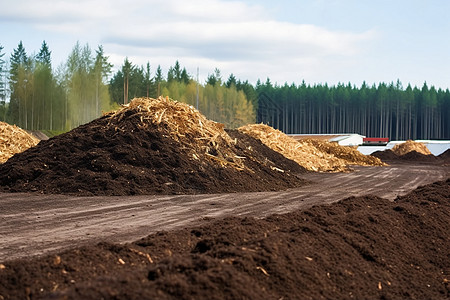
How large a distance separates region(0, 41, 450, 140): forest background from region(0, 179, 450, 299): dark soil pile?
145ft

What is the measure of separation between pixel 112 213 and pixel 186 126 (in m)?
7.29

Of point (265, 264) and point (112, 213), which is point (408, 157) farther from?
point (265, 264)

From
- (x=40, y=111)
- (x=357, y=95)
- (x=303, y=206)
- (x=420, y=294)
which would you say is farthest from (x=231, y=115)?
(x=420, y=294)

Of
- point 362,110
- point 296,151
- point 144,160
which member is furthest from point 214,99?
point 144,160

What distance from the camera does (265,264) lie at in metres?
4.93

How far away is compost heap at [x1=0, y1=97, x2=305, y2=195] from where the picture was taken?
1386 centimetres

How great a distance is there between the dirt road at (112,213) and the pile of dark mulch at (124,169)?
29.9 inches

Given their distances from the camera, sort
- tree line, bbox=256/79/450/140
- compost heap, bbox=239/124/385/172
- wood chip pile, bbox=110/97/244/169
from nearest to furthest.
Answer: wood chip pile, bbox=110/97/244/169 < compost heap, bbox=239/124/385/172 < tree line, bbox=256/79/450/140

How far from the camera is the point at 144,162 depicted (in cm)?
1494

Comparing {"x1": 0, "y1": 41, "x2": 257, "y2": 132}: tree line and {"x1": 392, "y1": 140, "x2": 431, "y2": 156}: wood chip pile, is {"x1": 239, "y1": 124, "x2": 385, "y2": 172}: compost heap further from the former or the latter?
{"x1": 0, "y1": 41, "x2": 257, "y2": 132}: tree line

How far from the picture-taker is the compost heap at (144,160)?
45.5 feet

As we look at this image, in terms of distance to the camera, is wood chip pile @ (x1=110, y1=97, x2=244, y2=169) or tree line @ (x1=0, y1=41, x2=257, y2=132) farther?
tree line @ (x1=0, y1=41, x2=257, y2=132)

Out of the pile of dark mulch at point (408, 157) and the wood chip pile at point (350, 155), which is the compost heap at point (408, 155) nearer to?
the pile of dark mulch at point (408, 157)

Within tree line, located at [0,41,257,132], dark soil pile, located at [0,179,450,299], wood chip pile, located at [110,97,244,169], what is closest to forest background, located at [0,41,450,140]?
tree line, located at [0,41,257,132]
